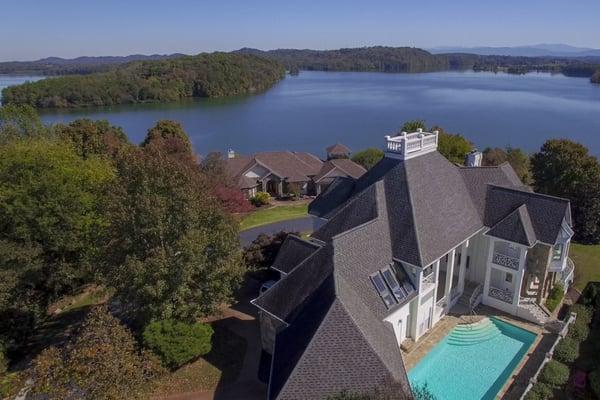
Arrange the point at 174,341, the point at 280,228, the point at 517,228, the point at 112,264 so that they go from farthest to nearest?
the point at 280,228
the point at 517,228
the point at 112,264
the point at 174,341

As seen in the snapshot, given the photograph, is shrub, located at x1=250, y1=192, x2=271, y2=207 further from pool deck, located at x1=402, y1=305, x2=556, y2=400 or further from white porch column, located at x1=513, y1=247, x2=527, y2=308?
white porch column, located at x1=513, y1=247, x2=527, y2=308


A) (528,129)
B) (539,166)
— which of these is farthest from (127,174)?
(528,129)

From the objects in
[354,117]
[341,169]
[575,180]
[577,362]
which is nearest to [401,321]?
[577,362]

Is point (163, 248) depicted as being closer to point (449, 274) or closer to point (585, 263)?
Answer: point (449, 274)

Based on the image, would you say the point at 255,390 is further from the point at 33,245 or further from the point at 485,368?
the point at 33,245

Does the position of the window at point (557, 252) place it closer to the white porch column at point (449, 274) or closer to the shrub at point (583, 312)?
the shrub at point (583, 312)

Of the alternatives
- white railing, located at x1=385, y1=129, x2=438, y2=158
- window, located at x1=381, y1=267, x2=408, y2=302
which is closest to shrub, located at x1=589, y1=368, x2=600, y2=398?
window, located at x1=381, y1=267, x2=408, y2=302
